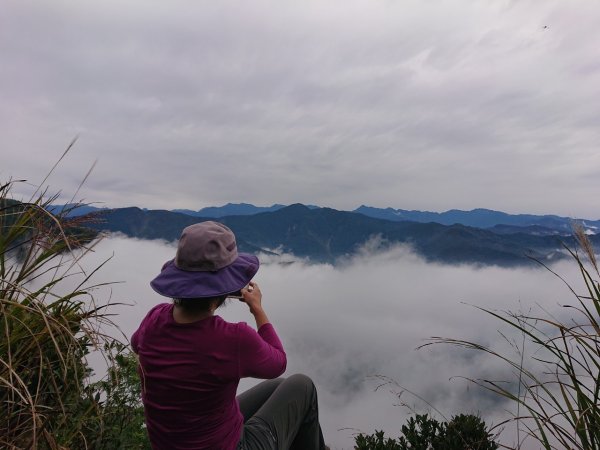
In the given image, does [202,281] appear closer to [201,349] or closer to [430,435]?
[201,349]

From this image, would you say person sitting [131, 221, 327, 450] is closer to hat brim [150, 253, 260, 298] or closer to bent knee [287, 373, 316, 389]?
hat brim [150, 253, 260, 298]

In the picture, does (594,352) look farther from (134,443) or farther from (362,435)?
(134,443)

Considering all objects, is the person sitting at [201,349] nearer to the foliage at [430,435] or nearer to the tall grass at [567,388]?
the tall grass at [567,388]

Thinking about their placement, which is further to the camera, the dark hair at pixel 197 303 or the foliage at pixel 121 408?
the foliage at pixel 121 408

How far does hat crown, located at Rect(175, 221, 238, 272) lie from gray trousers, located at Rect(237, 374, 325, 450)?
107 cm

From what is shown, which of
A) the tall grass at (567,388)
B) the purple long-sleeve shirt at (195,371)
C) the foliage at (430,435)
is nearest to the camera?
the tall grass at (567,388)

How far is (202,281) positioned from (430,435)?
9.36 ft

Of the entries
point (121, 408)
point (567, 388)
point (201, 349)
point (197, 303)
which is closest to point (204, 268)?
point (197, 303)

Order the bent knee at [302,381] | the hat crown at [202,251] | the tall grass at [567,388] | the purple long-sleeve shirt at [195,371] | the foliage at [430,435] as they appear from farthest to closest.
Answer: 1. the foliage at [430,435]
2. the bent knee at [302,381]
3. the hat crown at [202,251]
4. the purple long-sleeve shirt at [195,371]
5. the tall grass at [567,388]

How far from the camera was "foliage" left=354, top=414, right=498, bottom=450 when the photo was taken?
10.8 feet

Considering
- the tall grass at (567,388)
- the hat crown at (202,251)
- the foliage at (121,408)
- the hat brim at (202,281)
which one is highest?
the hat crown at (202,251)

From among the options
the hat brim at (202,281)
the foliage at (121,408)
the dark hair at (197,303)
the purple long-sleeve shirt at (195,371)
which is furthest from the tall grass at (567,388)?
the foliage at (121,408)

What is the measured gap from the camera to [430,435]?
3.46 meters

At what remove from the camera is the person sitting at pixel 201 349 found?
6.04 feet
